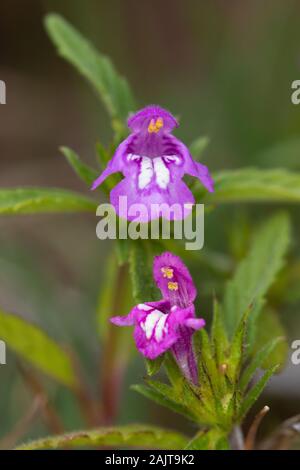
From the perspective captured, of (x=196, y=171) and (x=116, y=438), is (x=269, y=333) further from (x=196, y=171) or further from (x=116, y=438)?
(x=196, y=171)

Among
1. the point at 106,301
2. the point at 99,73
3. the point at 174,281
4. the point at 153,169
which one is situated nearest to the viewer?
the point at 174,281

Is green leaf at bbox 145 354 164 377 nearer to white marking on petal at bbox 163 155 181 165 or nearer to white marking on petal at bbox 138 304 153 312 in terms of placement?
white marking on petal at bbox 138 304 153 312

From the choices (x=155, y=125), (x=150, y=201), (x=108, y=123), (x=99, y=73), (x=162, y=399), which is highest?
(x=108, y=123)

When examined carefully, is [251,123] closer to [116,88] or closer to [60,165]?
[60,165]

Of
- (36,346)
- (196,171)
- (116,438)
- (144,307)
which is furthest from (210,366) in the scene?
(36,346)

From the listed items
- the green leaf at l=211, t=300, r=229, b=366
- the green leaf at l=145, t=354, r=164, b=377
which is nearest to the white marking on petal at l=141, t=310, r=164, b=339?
the green leaf at l=145, t=354, r=164, b=377

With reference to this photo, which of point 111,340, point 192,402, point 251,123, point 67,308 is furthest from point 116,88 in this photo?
point 251,123
